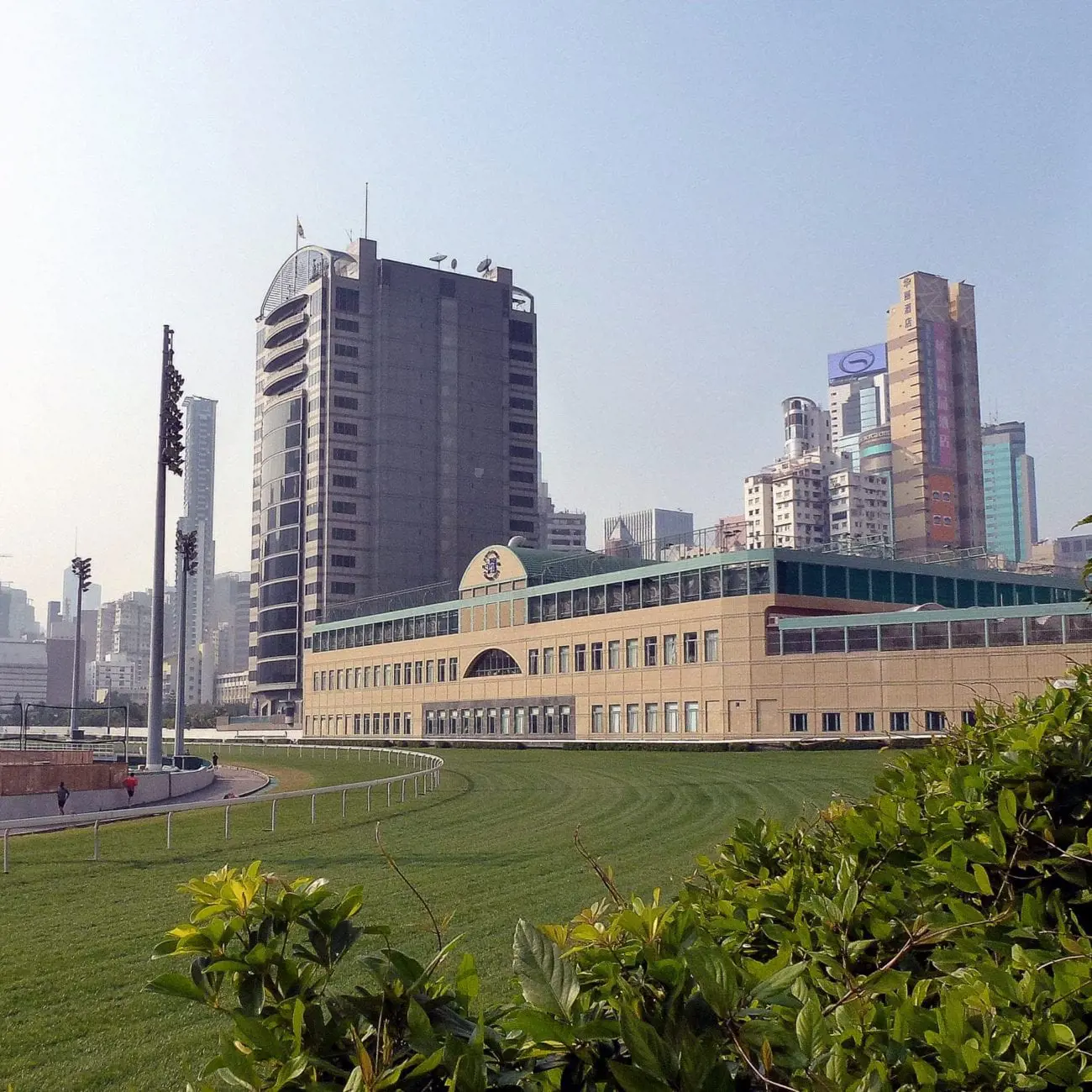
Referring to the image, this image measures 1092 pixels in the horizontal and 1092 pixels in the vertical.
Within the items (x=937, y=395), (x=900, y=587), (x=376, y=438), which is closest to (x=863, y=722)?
(x=900, y=587)

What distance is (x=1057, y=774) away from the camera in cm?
443


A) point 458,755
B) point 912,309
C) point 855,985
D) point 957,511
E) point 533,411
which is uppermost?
point 912,309

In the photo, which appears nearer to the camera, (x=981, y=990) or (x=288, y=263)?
(x=981, y=990)

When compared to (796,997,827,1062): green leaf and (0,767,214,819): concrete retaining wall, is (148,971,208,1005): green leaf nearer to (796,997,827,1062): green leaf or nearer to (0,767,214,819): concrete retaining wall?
(796,997,827,1062): green leaf

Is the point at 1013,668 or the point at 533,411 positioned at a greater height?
the point at 533,411

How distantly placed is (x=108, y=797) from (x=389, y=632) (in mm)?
61391

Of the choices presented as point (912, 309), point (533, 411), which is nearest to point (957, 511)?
point (912, 309)

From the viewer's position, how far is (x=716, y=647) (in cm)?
6506

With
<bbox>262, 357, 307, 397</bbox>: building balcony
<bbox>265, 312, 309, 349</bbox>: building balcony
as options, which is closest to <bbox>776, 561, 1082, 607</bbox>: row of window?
<bbox>262, 357, 307, 397</bbox>: building balcony

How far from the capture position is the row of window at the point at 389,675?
295 feet

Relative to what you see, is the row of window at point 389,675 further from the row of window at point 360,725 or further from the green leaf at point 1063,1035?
the green leaf at point 1063,1035

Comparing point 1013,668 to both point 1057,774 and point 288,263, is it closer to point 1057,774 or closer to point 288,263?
point 1057,774

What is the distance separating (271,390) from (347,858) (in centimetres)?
13046

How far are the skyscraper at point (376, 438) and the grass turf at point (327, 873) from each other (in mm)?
94814
